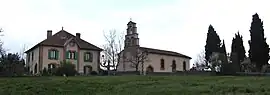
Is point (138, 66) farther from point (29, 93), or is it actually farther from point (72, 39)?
point (29, 93)

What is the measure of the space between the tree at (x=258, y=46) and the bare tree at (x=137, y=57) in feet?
61.6

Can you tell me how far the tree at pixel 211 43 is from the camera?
72.6 metres

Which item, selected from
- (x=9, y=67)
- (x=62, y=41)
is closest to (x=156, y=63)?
(x=62, y=41)

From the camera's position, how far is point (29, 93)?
69.3 feet

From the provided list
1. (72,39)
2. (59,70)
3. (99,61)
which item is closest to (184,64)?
(99,61)

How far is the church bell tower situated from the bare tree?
46.6 inches

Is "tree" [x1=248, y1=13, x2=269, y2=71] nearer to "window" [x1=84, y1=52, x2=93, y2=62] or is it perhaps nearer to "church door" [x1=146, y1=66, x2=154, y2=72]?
"church door" [x1=146, y1=66, x2=154, y2=72]

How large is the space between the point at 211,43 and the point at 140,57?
13963 millimetres

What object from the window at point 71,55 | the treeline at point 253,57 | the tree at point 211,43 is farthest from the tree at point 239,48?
the window at point 71,55

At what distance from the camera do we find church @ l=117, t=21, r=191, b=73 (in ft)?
233

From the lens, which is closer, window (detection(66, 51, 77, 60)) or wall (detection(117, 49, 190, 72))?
window (detection(66, 51, 77, 60))

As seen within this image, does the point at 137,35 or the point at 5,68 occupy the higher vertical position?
the point at 137,35

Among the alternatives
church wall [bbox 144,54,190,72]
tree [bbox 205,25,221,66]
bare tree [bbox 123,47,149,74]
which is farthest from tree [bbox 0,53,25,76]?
tree [bbox 205,25,221,66]

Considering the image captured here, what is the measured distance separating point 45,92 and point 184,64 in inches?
2463
